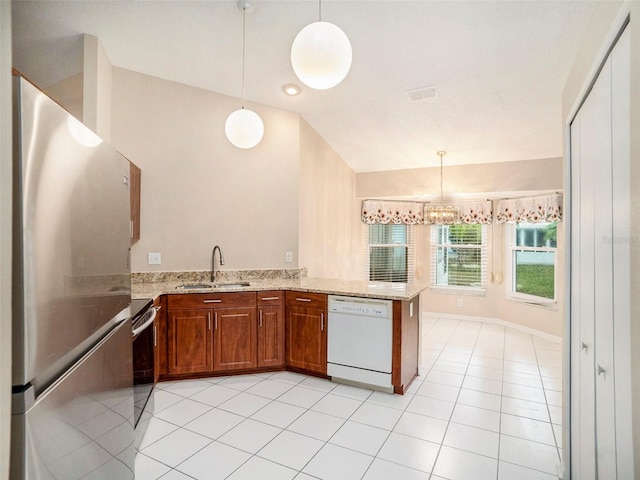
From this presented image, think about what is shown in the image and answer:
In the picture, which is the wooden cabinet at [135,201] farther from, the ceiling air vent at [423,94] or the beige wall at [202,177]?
the ceiling air vent at [423,94]

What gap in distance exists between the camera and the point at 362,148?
15.8 feet

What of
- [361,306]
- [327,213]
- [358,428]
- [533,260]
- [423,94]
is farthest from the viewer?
[533,260]

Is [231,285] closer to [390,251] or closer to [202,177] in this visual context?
[202,177]

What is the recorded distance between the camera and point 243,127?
116 inches

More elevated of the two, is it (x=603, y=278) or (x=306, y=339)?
(x=603, y=278)

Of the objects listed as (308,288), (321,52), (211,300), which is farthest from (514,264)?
(321,52)

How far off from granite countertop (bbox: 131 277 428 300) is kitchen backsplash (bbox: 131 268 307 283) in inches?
1.3

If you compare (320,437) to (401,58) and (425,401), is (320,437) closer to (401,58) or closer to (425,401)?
(425,401)

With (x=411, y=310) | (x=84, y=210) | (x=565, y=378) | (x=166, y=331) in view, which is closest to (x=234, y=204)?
(x=166, y=331)

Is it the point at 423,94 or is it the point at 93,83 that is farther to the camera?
the point at 423,94

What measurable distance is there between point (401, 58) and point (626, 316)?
251cm

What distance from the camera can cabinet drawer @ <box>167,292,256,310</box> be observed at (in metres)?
3.13

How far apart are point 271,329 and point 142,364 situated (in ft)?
4.40

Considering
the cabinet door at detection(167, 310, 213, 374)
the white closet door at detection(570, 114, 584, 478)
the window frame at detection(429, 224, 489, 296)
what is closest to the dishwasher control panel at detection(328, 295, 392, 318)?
the cabinet door at detection(167, 310, 213, 374)
